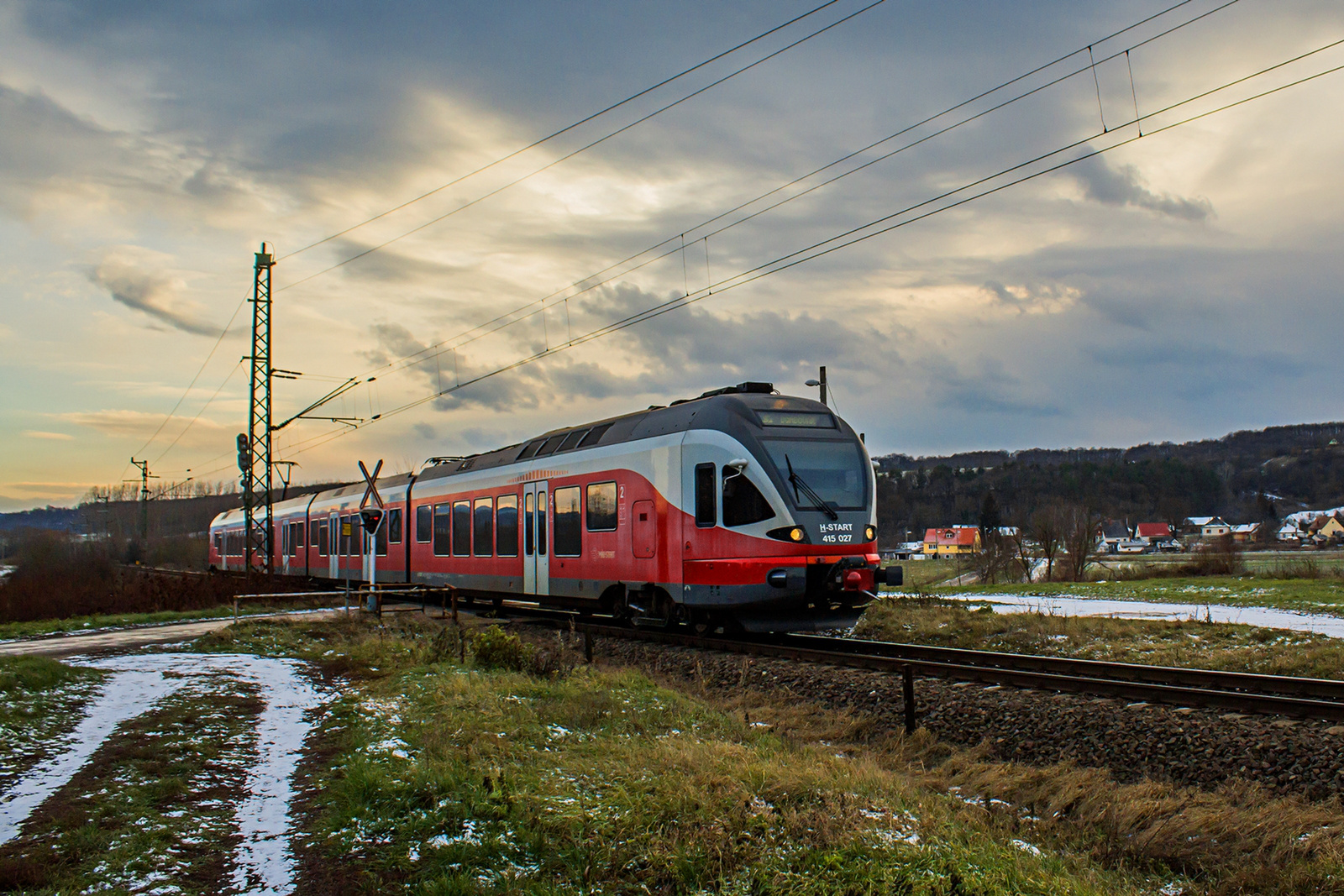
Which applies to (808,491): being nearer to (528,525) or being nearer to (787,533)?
(787,533)

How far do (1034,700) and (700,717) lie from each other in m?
3.35

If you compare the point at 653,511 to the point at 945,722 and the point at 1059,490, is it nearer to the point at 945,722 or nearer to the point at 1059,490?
the point at 945,722

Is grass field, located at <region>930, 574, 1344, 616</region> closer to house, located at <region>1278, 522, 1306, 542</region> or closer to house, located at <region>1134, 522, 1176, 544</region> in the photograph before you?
house, located at <region>1278, 522, 1306, 542</region>

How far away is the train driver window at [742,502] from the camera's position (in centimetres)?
→ 1352

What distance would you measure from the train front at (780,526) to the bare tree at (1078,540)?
92.2 ft

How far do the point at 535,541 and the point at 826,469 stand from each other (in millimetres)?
6940

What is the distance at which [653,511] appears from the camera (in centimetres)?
1488

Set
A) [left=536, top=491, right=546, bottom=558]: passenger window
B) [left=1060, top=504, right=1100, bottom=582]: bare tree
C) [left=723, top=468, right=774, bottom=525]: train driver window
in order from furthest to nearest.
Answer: [left=1060, top=504, right=1100, bottom=582]: bare tree, [left=536, top=491, right=546, bottom=558]: passenger window, [left=723, top=468, right=774, bottom=525]: train driver window

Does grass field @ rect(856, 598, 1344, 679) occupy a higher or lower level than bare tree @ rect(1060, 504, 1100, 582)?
lower

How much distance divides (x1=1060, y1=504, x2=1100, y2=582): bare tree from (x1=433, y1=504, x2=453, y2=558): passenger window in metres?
27.2

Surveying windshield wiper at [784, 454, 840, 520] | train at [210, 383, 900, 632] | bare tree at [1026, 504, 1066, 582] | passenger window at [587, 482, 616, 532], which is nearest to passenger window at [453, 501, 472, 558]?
train at [210, 383, 900, 632]

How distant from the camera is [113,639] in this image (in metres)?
16.4

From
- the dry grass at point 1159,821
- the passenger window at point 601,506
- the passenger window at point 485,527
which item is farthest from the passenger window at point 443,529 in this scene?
the dry grass at point 1159,821

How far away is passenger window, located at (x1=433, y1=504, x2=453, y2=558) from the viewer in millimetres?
22859
